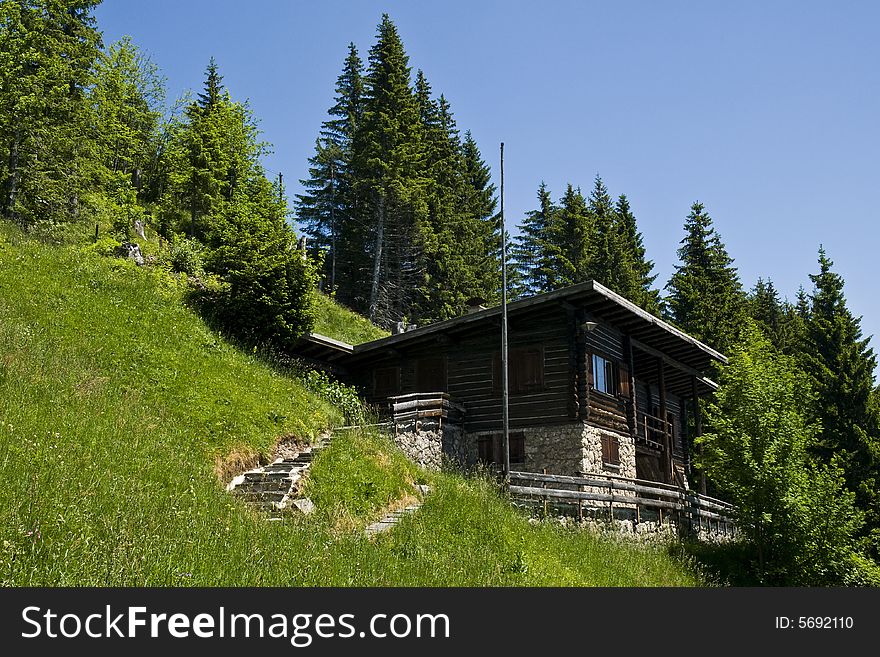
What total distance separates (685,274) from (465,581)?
37.9m

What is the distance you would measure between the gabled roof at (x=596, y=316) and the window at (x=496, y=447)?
4.02 meters

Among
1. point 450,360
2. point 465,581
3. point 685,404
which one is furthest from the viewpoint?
point 685,404

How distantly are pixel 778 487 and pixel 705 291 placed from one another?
24.6 metres

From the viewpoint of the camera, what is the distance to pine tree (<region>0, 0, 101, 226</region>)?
29625 mm

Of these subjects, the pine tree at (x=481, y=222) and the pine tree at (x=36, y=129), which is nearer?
the pine tree at (x=36, y=129)

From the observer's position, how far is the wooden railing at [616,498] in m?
20.0

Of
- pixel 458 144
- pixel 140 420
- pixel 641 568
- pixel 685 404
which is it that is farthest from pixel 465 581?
pixel 458 144

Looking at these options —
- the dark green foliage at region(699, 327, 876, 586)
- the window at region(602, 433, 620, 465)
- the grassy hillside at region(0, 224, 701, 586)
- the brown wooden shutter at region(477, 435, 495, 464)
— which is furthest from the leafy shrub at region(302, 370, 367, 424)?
the dark green foliage at region(699, 327, 876, 586)

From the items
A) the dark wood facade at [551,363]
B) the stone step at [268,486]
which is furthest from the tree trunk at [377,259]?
the stone step at [268,486]

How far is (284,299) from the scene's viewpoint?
88.5 ft

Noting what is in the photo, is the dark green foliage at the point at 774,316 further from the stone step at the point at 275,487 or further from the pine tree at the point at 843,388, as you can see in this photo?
the stone step at the point at 275,487

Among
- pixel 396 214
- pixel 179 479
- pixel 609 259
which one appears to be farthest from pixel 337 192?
pixel 179 479

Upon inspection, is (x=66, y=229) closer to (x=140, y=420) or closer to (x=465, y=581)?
(x=140, y=420)

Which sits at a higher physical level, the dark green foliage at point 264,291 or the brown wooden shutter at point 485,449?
the dark green foliage at point 264,291
